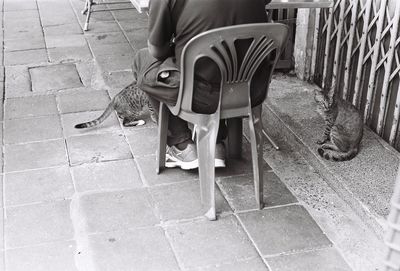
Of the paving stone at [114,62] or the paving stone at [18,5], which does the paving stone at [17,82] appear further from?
the paving stone at [18,5]

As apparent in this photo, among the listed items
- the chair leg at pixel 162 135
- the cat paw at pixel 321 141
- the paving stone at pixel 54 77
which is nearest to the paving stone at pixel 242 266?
the chair leg at pixel 162 135

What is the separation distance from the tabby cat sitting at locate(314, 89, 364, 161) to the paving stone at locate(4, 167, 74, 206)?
1.89 metres

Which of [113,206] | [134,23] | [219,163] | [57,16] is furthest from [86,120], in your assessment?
[57,16]

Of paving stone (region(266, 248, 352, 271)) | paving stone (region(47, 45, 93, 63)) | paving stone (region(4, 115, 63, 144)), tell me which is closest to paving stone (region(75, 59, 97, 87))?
paving stone (region(47, 45, 93, 63))

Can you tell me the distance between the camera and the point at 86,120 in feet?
15.3

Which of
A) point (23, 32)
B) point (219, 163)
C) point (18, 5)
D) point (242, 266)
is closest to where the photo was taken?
point (242, 266)

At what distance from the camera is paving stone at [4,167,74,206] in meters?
→ 3.54

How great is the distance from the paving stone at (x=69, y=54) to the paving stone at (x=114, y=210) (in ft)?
9.42

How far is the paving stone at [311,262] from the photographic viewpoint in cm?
295

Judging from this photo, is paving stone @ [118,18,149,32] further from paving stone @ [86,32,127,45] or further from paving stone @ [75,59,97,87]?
paving stone @ [75,59,97,87]

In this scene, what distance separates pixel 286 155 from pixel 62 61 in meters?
3.10

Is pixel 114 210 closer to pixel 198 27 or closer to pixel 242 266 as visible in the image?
pixel 242 266

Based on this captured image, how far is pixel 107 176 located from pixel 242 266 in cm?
132

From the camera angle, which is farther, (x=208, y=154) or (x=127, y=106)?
(x=127, y=106)
